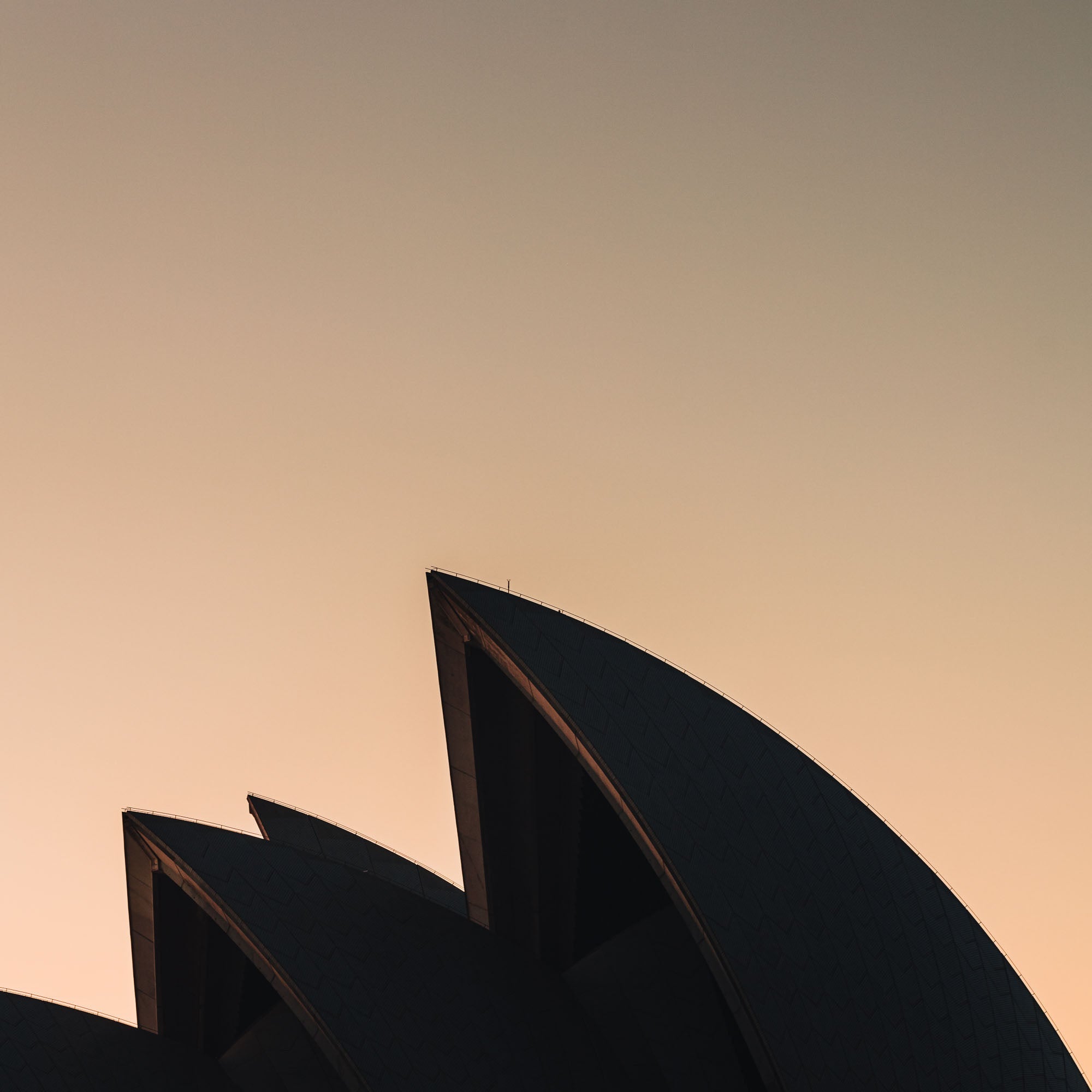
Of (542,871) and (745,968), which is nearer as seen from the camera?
(745,968)

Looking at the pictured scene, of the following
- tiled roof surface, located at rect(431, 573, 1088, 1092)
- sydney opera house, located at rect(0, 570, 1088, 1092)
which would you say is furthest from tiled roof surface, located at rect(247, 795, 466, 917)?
tiled roof surface, located at rect(431, 573, 1088, 1092)

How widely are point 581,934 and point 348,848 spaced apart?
33.2 ft

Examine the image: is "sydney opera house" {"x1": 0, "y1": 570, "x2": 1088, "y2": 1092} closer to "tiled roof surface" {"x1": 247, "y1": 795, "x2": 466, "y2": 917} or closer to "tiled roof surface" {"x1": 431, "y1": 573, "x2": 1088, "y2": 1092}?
"tiled roof surface" {"x1": 431, "y1": 573, "x2": 1088, "y2": 1092}

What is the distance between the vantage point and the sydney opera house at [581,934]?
18.9m

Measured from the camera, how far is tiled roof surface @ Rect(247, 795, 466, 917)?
31484mm

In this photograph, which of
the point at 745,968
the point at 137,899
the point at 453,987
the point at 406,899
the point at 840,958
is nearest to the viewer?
the point at 745,968

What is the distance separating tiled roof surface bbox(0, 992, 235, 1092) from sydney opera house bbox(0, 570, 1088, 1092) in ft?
0.21

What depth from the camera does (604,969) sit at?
77.6ft

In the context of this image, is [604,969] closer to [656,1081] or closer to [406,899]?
[656,1081]

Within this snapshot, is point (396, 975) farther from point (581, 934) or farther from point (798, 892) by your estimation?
point (798, 892)

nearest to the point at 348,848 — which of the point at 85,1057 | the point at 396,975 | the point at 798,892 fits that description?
the point at 85,1057

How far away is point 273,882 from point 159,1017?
783 cm

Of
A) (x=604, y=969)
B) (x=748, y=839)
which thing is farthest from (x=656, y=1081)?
(x=748, y=839)

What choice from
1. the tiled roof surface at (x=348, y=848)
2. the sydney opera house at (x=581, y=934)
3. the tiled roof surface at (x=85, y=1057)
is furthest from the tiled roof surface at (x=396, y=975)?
the tiled roof surface at (x=348, y=848)
